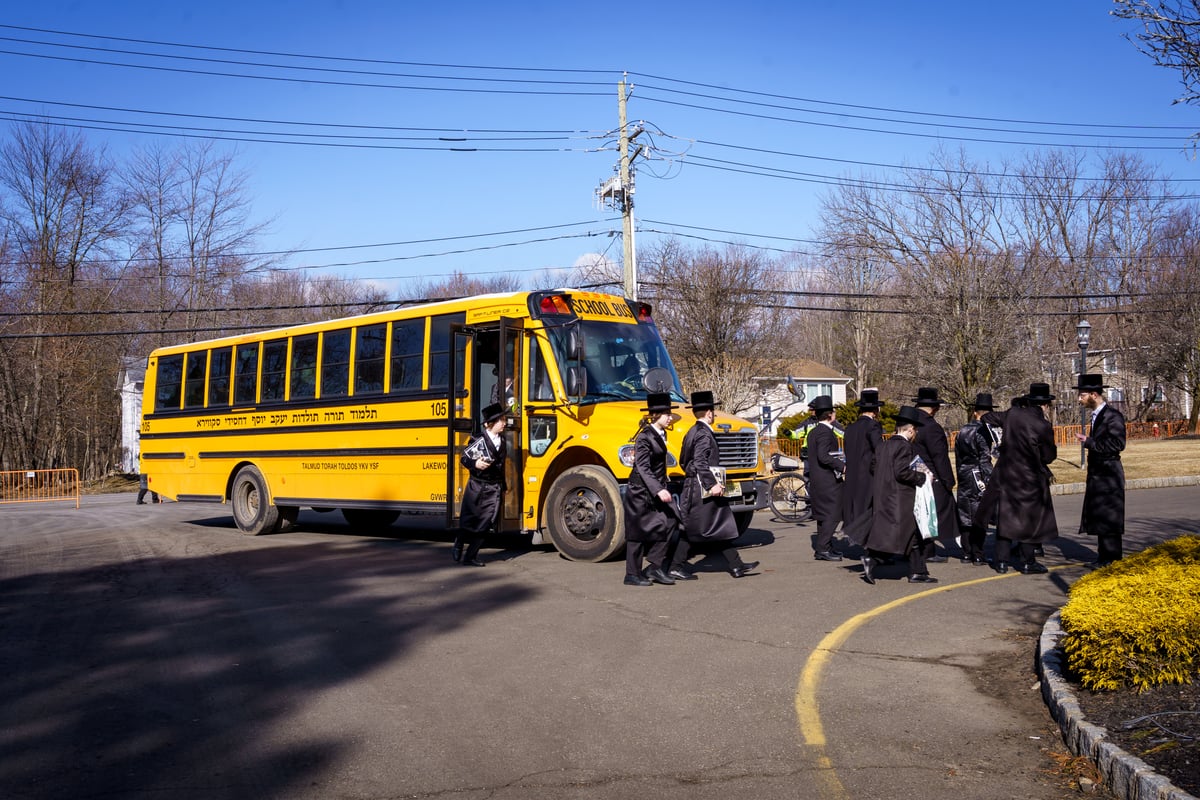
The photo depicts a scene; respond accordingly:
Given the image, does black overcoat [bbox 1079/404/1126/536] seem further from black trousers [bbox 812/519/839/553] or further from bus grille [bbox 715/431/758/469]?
bus grille [bbox 715/431/758/469]

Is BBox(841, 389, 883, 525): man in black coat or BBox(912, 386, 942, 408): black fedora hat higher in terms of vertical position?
BBox(912, 386, 942, 408): black fedora hat

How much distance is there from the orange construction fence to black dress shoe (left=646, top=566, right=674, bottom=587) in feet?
88.4

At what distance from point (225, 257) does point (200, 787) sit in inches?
1741

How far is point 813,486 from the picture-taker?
490 inches

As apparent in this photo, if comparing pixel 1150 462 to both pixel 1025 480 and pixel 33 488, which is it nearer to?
pixel 1025 480

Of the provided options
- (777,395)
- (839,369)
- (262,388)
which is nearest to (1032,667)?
(262,388)

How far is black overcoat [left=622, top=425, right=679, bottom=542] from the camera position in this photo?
10.1 meters

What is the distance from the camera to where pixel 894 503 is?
9984mm

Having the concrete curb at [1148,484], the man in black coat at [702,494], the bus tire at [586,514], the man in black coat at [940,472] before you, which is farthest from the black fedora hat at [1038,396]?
the concrete curb at [1148,484]

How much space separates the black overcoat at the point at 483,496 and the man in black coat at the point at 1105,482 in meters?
6.21

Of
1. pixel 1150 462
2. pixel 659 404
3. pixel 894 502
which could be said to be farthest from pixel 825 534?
pixel 1150 462

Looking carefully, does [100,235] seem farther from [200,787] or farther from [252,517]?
[200,787]

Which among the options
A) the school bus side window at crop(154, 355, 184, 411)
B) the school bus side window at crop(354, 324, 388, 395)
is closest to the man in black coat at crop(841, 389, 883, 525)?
the school bus side window at crop(354, 324, 388, 395)

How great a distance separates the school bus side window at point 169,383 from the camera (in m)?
17.5
